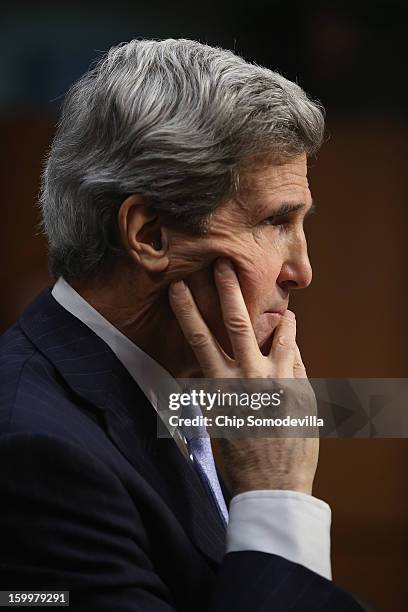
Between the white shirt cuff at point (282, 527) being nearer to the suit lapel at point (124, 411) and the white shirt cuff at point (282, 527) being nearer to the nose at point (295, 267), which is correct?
the suit lapel at point (124, 411)

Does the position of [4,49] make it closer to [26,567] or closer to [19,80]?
[19,80]

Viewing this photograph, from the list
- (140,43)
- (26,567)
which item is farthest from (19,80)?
(26,567)

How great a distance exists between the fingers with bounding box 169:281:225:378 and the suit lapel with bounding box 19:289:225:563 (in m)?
0.11

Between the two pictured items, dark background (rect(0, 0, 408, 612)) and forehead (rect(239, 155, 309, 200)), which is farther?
dark background (rect(0, 0, 408, 612))

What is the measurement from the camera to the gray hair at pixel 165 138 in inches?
55.4

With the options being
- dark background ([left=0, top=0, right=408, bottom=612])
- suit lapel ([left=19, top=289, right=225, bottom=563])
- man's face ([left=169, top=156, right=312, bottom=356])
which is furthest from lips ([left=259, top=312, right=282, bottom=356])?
dark background ([left=0, top=0, right=408, bottom=612])

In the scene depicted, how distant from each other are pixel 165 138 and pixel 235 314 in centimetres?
28

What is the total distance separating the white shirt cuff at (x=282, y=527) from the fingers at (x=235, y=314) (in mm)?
223

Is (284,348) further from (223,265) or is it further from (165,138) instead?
(165,138)

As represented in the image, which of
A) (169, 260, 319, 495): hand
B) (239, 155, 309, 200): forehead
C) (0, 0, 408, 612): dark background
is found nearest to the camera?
(169, 260, 319, 495): hand

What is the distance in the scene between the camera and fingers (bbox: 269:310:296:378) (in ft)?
4.80

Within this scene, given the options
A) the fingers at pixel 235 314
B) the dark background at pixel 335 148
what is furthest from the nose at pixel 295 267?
the dark background at pixel 335 148

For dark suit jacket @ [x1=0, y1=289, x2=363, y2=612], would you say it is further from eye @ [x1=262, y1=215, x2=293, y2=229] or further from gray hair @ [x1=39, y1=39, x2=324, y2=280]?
eye @ [x1=262, y1=215, x2=293, y2=229]

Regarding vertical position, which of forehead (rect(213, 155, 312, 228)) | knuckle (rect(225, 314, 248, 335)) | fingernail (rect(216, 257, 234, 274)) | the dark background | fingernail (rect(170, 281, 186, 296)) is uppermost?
forehead (rect(213, 155, 312, 228))
